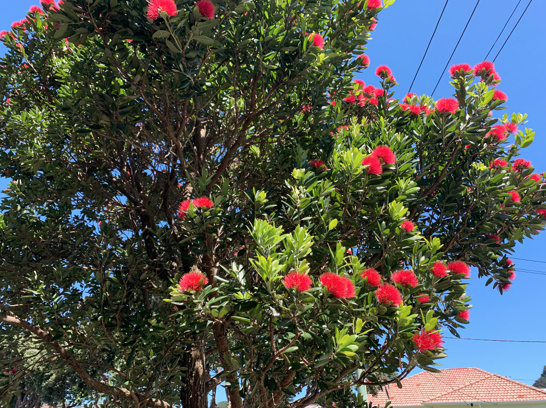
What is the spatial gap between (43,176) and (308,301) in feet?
15.4

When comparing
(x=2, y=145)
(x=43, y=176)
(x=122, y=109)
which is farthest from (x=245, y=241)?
(x=2, y=145)

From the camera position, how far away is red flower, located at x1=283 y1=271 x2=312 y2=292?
2652 mm

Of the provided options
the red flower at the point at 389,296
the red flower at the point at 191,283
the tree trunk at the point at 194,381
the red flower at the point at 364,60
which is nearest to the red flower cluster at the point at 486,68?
the red flower at the point at 364,60

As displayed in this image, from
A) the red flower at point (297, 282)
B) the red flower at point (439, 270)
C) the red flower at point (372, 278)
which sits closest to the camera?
the red flower at point (297, 282)

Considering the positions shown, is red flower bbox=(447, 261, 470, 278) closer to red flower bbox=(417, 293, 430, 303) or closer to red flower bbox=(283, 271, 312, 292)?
red flower bbox=(417, 293, 430, 303)

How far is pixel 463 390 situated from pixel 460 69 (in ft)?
71.3

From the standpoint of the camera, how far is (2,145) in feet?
19.2

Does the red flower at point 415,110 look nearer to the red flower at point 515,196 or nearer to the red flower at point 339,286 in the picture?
the red flower at point 515,196

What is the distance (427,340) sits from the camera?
280cm

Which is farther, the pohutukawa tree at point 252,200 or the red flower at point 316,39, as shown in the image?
the red flower at point 316,39

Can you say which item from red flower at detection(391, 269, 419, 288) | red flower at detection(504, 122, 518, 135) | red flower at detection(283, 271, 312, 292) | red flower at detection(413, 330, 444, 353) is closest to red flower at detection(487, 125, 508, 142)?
red flower at detection(504, 122, 518, 135)

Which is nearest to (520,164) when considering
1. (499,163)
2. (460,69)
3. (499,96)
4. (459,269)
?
(499,163)

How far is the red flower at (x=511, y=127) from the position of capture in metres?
5.12

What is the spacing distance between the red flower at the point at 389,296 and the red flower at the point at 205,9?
102 inches
